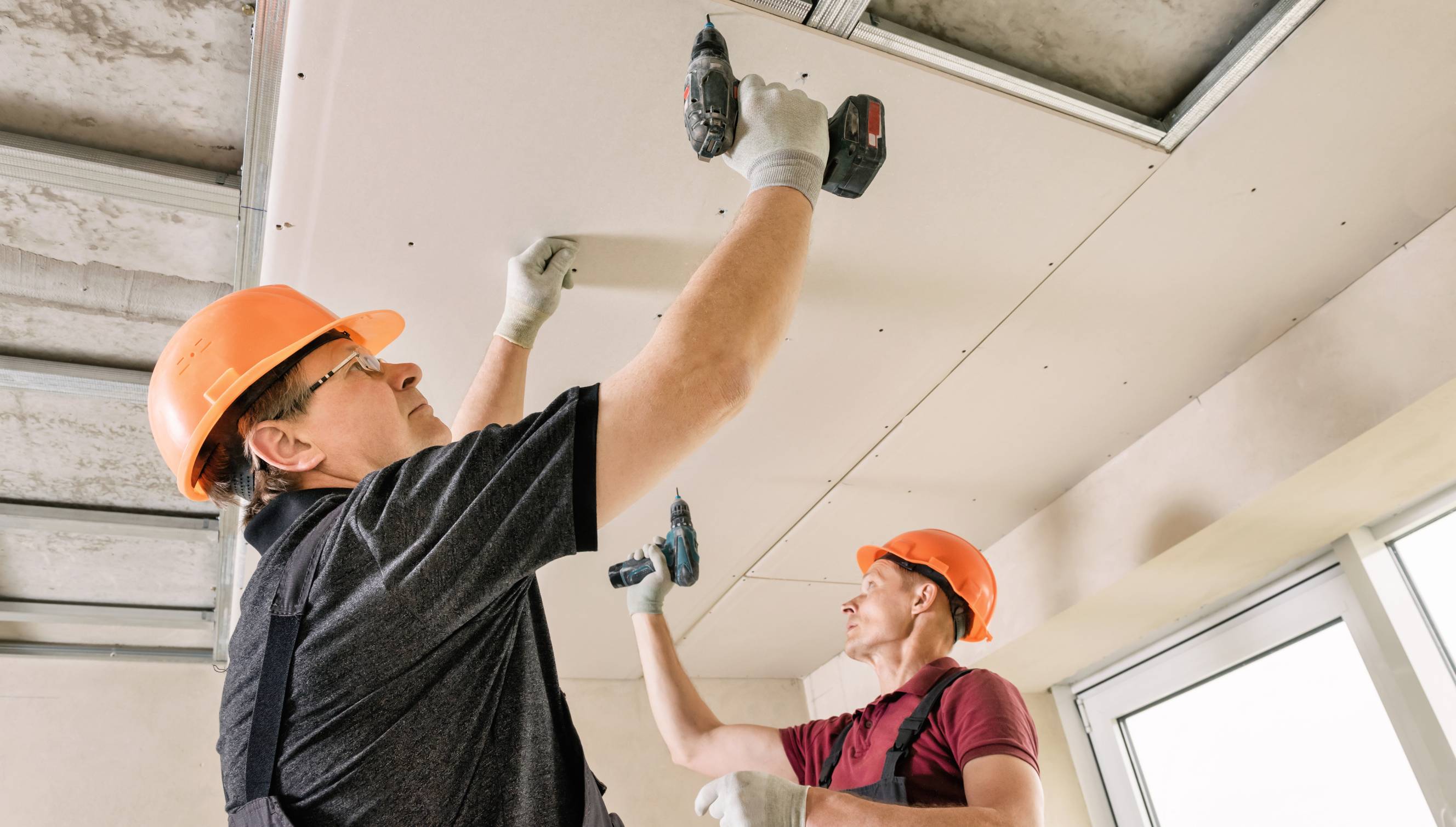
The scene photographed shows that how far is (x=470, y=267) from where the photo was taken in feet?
5.84

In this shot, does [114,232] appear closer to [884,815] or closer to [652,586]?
[652,586]

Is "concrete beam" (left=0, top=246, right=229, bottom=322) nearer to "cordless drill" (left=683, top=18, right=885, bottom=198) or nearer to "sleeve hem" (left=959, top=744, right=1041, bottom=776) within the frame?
"cordless drill" (left=683, top=18, right=885, bottom=198)

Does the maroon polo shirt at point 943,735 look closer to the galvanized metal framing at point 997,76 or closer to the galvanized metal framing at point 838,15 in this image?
the galvanized metal framing at point 997,76

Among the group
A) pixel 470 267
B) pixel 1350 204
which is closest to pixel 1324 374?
pixel 1350 204

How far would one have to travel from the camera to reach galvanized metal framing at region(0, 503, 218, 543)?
2676mm

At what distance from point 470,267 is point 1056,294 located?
1.29 meters

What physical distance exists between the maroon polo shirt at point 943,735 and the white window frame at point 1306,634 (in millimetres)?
1117

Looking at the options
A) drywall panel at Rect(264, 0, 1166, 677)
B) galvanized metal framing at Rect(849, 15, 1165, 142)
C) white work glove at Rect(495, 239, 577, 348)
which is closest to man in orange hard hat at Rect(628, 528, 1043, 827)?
drywall panel at Rect(264, 0, 1166, 677)

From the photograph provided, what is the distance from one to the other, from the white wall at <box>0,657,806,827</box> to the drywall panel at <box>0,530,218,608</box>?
0.40 m

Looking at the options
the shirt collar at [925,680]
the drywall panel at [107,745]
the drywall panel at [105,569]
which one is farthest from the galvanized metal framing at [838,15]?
the drywall panel at [107,745]

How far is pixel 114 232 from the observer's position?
178cm

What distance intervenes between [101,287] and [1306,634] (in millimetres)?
3152

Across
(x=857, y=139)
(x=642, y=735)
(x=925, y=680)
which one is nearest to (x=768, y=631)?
(x=642, y=735)

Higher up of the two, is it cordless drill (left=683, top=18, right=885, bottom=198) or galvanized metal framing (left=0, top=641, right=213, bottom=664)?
galvanized metal framing (left=0, top=641, right=213, bottom=664)
